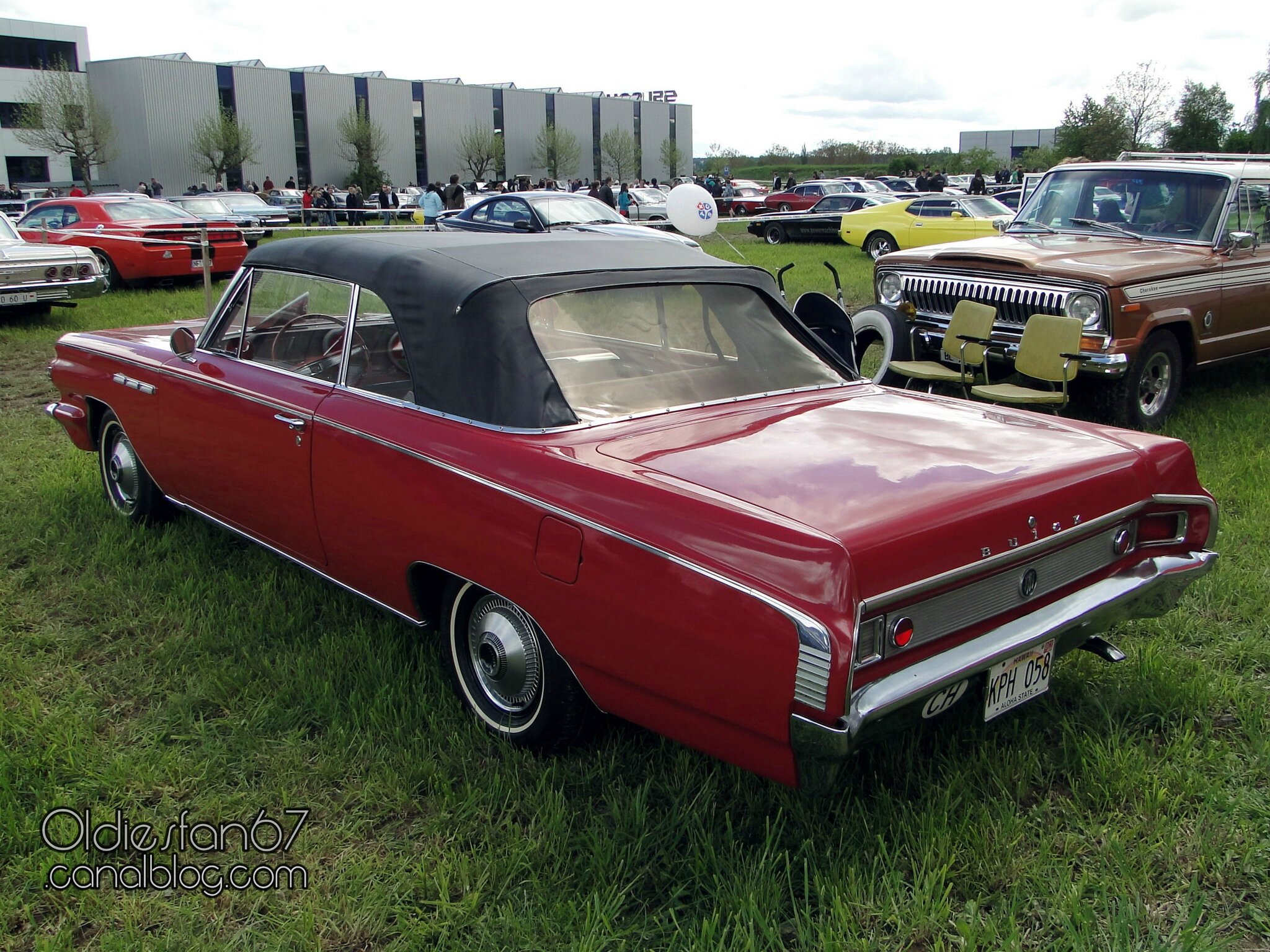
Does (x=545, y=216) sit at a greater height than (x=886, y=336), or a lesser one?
greater

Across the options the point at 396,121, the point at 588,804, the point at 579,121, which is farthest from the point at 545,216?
the point at 579,121

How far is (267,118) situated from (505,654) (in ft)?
204

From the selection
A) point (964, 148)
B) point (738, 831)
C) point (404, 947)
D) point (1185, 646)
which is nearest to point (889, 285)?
point (1185, 646)

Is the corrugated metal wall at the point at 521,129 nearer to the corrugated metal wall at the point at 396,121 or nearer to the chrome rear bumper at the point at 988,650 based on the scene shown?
the corrugated metal wall at the point at 396,121

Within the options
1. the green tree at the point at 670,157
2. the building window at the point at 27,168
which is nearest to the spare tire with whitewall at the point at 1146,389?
the building window at the point at 27,168

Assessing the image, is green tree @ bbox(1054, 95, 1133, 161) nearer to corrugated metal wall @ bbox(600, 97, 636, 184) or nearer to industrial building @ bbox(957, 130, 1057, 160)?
corrugated metal wall @ bbox(600, 97, 636, 184)

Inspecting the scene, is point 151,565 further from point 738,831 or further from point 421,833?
point 738,831

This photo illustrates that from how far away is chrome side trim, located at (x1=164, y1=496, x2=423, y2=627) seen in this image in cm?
328

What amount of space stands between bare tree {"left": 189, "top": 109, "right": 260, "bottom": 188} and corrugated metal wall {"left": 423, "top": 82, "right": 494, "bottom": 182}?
14.3 metres

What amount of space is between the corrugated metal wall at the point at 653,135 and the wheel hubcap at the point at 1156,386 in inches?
3006

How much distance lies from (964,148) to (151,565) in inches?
4116

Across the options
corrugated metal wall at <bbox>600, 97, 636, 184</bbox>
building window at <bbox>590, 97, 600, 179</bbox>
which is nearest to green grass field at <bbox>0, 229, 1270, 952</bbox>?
corrugated metal wall at <bbox>600, 97, 636, 184</bbox>

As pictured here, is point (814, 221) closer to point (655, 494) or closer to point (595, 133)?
point (655, 494)

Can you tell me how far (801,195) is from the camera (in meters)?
30.6
